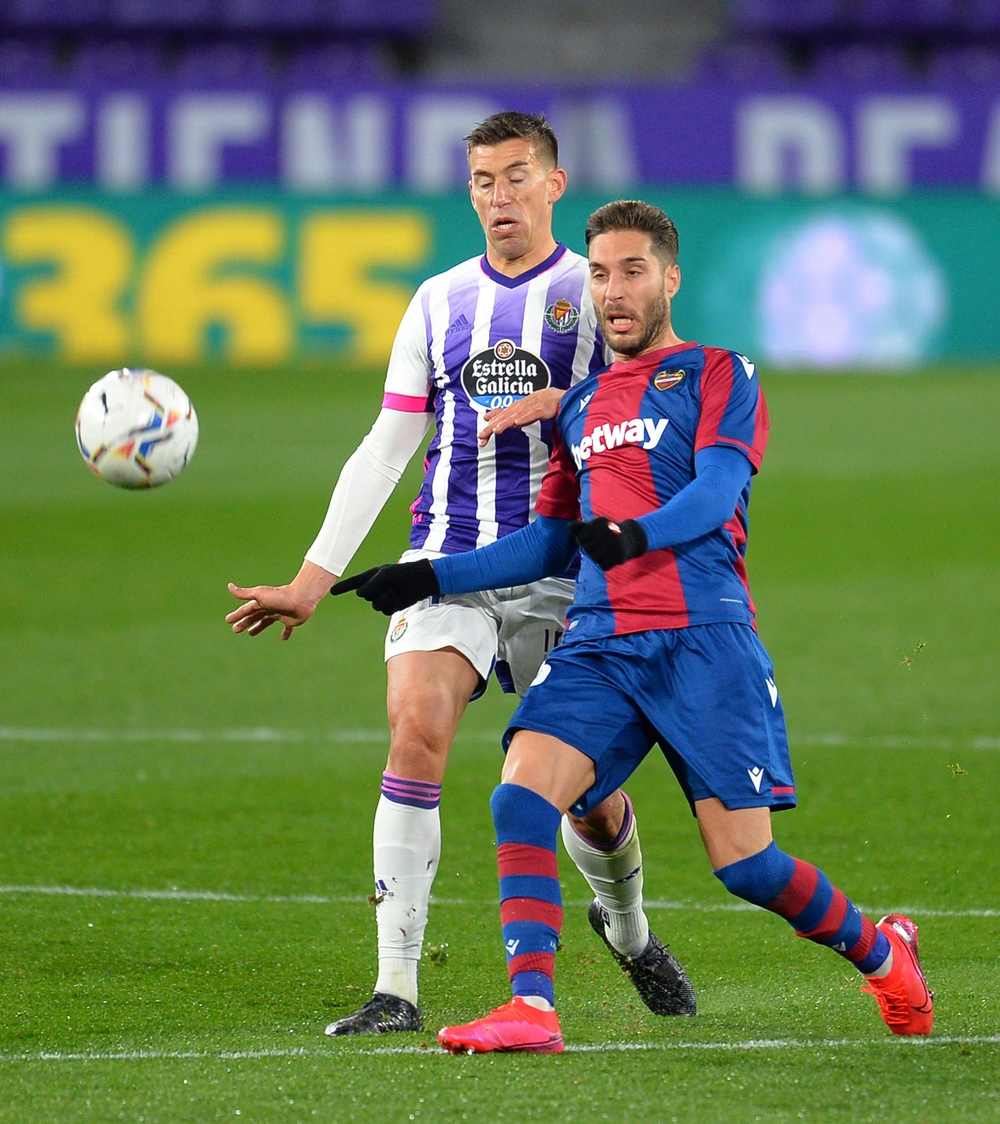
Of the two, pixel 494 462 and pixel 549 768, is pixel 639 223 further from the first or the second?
pixel 549 768

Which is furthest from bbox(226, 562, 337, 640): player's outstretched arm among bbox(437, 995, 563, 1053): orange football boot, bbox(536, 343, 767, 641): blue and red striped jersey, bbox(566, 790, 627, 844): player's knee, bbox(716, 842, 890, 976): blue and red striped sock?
bbox(716, 842, 890, 976): blue and red striped sock

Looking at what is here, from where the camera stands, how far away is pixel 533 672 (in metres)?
5.11

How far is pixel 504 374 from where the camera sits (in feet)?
16.4

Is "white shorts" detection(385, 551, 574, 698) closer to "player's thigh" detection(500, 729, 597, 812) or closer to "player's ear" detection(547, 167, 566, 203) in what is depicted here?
"player's thigh" detection(500, 729, 597, 812)

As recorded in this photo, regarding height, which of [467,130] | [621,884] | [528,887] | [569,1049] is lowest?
[569,1049]

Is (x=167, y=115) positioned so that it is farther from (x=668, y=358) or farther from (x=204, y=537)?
(x=668, y=358)

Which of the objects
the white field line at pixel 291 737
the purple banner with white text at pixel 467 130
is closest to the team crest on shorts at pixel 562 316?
the white field line at pixel 291 737

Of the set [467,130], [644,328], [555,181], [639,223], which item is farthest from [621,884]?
[467,130]

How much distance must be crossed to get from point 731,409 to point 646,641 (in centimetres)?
58

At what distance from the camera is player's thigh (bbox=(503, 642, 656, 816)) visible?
420 cm

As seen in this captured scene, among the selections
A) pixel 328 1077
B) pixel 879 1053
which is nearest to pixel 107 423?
pixel 328 1077

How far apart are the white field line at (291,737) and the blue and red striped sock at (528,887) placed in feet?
13.5

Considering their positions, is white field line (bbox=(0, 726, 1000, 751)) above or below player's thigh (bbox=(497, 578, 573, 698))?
below

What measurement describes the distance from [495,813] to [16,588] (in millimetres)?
8134
